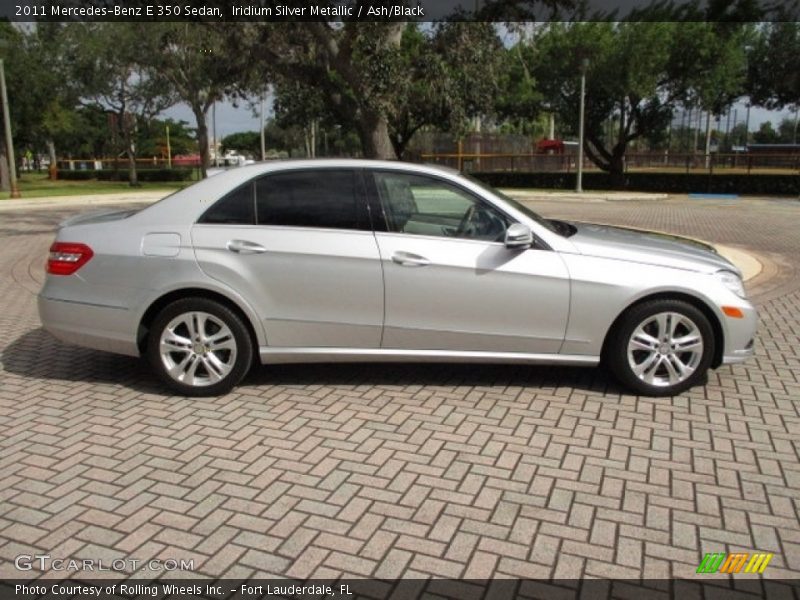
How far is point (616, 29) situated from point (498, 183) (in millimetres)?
9466

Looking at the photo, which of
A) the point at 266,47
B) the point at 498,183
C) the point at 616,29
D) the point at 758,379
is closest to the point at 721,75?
the point at 616,29

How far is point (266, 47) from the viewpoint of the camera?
39.5 ft

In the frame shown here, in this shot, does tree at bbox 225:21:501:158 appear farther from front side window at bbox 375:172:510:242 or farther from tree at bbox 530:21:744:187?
tree at bbox 530:21:744:187

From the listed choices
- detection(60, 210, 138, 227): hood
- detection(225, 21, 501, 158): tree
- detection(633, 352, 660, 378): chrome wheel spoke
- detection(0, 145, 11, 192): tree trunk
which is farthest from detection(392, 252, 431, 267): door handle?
detection(0, 145, 11, 192): tree trunk

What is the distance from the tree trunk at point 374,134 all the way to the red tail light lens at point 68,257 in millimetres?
7490

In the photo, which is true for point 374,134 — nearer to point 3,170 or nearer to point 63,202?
point 63,202

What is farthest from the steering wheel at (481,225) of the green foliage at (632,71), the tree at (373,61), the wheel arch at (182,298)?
the green foliage at (632,71)

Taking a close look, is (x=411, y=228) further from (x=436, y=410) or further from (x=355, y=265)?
(x=436, y=410)

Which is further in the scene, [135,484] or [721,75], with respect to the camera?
[721,75]

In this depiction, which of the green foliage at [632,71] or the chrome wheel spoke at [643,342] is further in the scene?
the green foliage at [632,71]

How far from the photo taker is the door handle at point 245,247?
16.0ft

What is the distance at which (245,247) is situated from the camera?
488 cm

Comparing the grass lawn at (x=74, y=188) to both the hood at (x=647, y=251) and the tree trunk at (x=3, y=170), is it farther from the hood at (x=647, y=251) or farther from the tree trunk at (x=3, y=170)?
the hood at (x=647, y=251)

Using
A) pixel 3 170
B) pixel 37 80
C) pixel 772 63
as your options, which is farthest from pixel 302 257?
pixel 772 63
